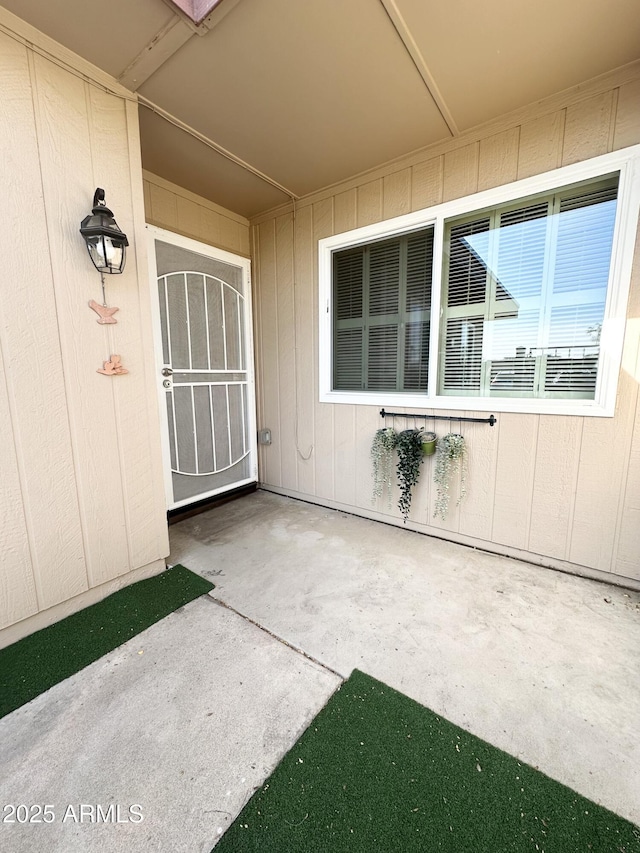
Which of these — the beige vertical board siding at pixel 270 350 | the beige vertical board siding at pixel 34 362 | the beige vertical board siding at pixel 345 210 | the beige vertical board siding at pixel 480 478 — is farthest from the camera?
the beige vertical board siding at pixel 270 350

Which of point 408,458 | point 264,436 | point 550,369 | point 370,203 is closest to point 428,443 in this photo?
point 408,458

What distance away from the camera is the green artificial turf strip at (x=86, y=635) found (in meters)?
1.36

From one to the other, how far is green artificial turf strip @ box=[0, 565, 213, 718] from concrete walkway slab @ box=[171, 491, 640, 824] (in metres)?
0.22

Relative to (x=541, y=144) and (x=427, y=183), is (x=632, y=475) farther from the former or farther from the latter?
(x=427, y=183)

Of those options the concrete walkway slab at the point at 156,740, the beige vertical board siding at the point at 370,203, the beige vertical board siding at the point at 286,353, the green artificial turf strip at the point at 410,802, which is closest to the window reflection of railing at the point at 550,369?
the beige vertical board siding at the point at 370,203

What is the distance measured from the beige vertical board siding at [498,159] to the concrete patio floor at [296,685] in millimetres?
2384

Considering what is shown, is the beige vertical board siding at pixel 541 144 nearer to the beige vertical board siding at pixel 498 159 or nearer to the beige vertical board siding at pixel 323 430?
the beige vertical board siding at pixel 498 159

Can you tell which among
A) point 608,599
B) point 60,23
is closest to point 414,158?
point 60,23

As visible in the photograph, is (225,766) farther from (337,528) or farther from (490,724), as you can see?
(337,528)

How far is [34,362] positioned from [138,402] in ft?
1.62

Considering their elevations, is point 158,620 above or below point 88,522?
below

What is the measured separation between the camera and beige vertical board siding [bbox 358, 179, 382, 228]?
250cm

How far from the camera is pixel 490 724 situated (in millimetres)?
1187

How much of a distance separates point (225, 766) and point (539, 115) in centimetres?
330
